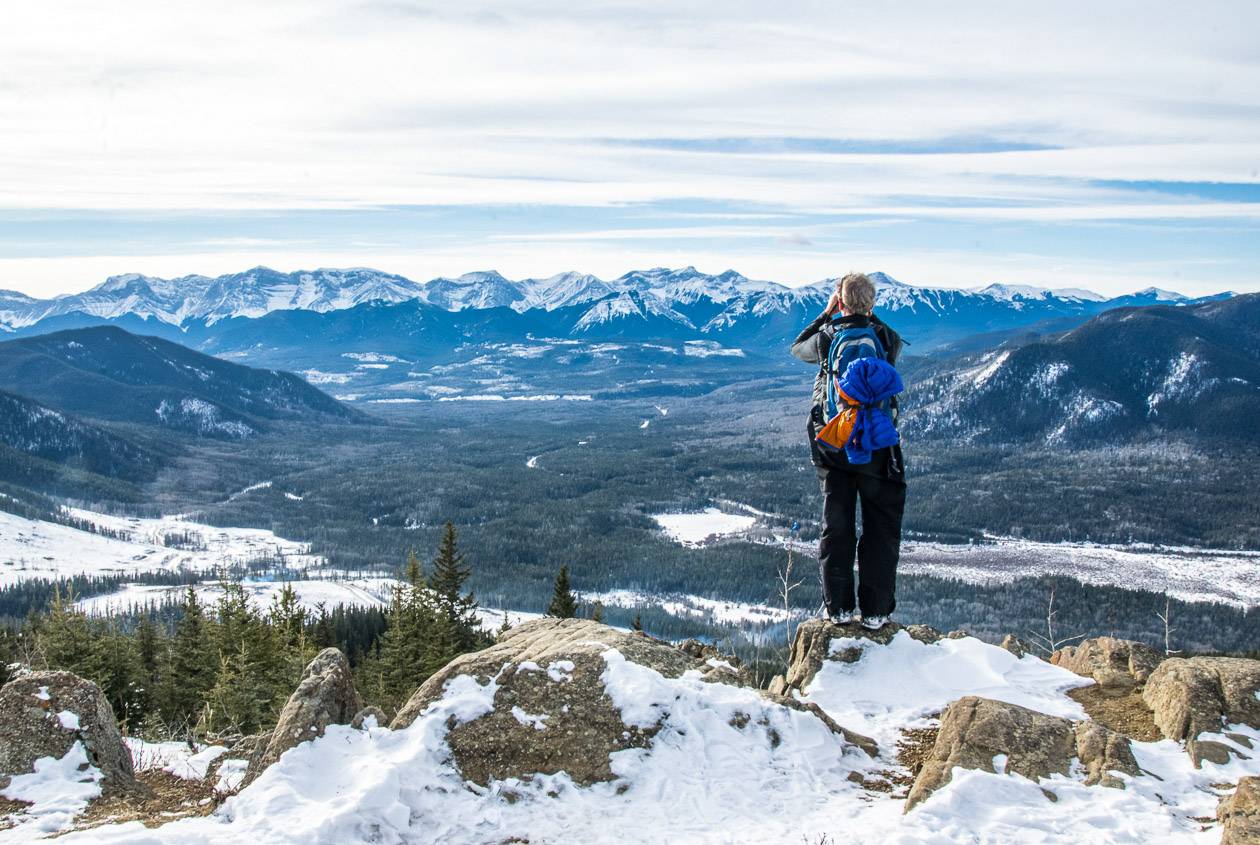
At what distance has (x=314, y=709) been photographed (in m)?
8.12

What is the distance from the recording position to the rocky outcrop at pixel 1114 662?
37.2 feet

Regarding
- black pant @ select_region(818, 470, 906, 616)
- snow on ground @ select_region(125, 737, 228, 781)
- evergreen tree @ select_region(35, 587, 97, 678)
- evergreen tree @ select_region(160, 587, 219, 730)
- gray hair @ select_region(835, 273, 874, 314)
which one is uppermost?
gray hair @ select_region(835, 273, 874, 314)

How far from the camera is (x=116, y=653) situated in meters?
28.4

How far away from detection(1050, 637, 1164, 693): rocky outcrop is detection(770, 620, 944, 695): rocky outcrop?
224 cm

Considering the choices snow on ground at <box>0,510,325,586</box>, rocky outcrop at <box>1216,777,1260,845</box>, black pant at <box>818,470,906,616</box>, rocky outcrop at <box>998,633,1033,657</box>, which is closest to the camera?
rocky outcrop at <box>1216,777,1260,845</box>

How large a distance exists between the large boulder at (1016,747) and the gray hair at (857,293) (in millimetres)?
4955

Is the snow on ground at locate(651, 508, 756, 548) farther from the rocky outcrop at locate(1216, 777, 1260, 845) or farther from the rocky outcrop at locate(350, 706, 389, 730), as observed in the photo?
the rocky outcrop at locate(1216, 777, 1260, 845)

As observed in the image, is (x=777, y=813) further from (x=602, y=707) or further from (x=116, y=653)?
(x=116, y=653)

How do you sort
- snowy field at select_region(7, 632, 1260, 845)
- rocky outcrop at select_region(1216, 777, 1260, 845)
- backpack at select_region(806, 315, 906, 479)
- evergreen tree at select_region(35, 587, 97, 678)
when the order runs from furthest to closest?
evergreen tree at select_region(35, 587, 97, 678), backpack at select_region(806, 315, 906, 479), snowy field at select_region(7, 632, 1260, 845), rocky outcrop at select_region(1216, 777, 1260, 845)

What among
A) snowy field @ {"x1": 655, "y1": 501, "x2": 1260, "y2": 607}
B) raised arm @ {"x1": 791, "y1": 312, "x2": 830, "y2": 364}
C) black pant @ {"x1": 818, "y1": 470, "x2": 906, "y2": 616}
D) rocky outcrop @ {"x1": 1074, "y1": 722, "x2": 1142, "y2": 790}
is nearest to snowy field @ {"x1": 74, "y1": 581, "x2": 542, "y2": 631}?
snowy field @ {"x1": 655, "y1": 501, "x2": 1260, "y2": 607}

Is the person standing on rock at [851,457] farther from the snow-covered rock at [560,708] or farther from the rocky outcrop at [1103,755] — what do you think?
the rocky outcrop at [1103,755]

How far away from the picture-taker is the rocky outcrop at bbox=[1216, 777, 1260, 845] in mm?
5984

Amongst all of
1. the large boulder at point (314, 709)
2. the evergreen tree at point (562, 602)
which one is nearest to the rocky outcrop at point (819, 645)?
the large boulder at point (314, 709)

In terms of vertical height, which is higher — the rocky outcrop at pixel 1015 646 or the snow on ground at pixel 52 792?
the snow on ground at pixel 52 792
